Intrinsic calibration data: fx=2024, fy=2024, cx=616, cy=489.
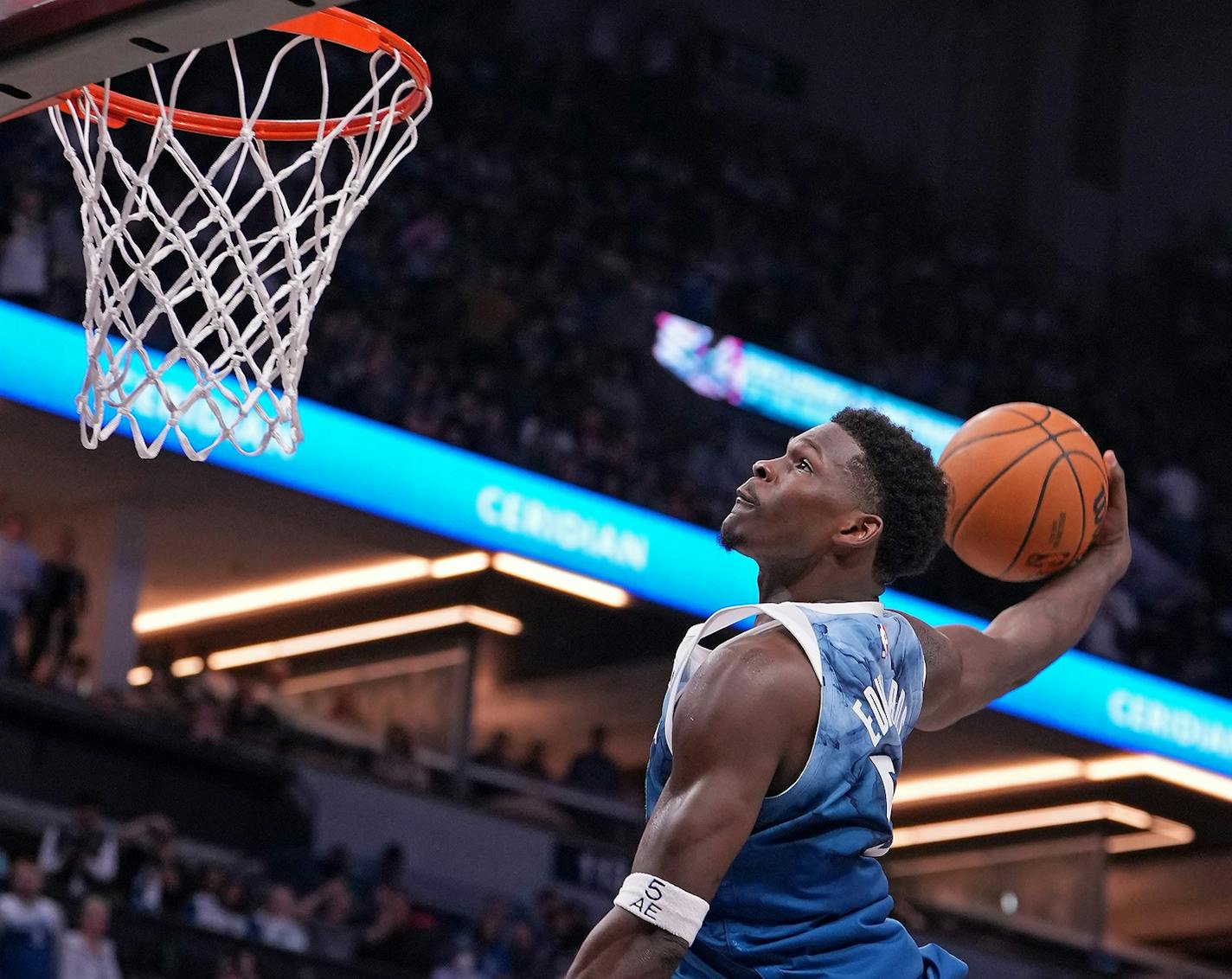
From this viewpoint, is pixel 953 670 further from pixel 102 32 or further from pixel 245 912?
pixel 245 912

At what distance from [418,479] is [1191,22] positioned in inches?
461

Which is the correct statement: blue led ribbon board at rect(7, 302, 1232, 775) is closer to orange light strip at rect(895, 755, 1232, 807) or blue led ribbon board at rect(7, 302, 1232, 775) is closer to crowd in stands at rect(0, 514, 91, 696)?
crowd in stands at rect(0, 514, 91, 696)

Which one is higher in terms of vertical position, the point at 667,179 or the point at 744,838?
the point at 667,179

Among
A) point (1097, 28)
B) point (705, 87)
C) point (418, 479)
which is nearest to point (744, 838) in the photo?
point (418, 479)

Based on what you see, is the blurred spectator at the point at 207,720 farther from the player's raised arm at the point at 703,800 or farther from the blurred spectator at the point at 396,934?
the player's raised arm at the point at 703,800

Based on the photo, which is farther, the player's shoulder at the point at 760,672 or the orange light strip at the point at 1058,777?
the orange light strip at the point at 1058,777

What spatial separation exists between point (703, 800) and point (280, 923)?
7.18m

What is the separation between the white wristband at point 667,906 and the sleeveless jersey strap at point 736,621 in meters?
0.20

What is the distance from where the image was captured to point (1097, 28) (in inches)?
747

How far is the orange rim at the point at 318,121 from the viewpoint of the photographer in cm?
325

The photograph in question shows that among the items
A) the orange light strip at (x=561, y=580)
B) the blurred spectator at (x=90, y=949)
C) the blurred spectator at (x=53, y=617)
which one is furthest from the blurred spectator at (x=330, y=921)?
the orange light strip at (x=561, y=580)

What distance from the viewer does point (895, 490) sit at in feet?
8.20

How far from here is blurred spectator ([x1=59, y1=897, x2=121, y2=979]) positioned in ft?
25.6

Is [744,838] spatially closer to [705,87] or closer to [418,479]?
[418,479]
